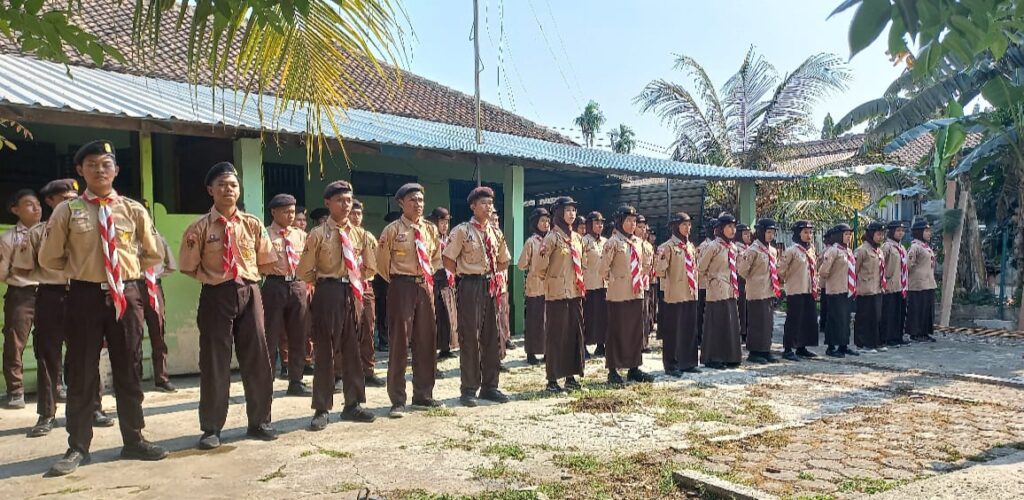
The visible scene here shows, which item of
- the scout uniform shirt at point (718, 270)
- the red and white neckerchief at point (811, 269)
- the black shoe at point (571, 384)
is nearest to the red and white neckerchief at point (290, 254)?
the black shoe at point (571, 384)

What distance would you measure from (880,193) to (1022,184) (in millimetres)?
3247

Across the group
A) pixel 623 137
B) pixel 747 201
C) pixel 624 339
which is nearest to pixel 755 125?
pixel 747 201

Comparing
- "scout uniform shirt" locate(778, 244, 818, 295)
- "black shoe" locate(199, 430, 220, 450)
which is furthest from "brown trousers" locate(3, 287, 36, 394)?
"scout uniform shirt" locate(778, 244, 818, 295)

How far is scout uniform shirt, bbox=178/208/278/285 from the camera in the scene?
5254 millimetres

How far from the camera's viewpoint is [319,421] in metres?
5.79

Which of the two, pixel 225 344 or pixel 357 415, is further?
pixel 357 415

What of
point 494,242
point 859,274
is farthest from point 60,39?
point 859,274

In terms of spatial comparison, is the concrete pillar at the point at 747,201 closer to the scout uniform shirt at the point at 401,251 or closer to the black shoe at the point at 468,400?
the black shoe at the point at 468,400

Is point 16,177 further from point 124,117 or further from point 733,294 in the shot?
point 733,294

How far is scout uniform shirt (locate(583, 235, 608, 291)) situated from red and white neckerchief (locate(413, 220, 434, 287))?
310 centimetres

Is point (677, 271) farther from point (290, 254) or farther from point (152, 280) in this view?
point (152, 280)

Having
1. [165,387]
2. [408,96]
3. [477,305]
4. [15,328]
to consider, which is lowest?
[165,387]

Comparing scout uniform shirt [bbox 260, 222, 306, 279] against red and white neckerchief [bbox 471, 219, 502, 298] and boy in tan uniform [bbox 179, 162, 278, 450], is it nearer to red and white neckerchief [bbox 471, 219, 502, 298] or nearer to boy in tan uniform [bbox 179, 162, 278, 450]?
boy in tan uniform [bbox 179, 162, 278, 450]

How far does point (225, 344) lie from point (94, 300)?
2.85 feet
